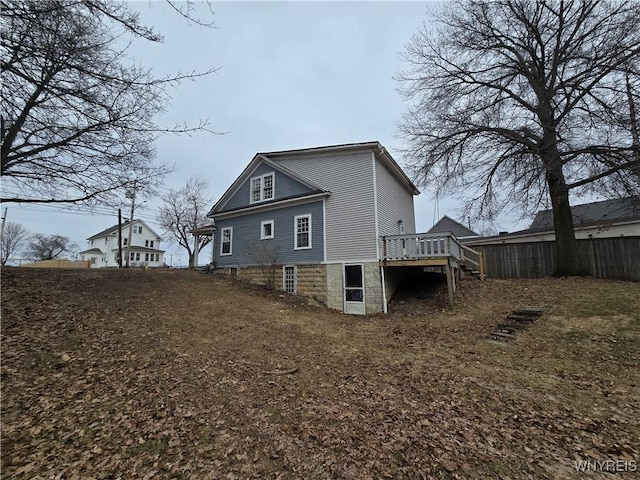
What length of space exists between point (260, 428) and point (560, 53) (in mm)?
15896

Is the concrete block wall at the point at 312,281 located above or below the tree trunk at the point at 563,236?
below

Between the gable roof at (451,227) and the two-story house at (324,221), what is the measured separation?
18426mm

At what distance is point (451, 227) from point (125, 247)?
4430 centimetres

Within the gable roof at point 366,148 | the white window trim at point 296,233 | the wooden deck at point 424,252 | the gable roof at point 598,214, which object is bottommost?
the wooden deck at point 424,252

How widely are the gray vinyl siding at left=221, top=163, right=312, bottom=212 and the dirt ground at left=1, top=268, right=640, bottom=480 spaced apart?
7.58 metres

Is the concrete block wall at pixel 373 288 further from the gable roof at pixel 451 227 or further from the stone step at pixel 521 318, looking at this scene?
the gable roof at pixel 451 227

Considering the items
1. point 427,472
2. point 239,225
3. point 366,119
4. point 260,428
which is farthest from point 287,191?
point 427,472

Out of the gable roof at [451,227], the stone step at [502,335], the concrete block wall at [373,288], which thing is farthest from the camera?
the gable roof at [451,227]

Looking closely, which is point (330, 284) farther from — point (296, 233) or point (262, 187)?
point (262, 187)

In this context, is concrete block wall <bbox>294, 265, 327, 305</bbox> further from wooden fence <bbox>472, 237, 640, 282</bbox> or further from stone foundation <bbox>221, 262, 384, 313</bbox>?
wooden fence <bbox>472, 237, 640, 282</bbox>

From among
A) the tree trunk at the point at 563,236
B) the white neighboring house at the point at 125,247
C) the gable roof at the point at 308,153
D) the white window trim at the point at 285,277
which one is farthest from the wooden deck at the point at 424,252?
the white neighboring house at the point at 125,247

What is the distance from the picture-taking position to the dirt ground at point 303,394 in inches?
115

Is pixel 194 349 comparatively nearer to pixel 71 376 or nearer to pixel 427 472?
pixel 71 376

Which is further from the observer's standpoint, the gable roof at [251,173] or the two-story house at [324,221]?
the gable roof at [251,173]
